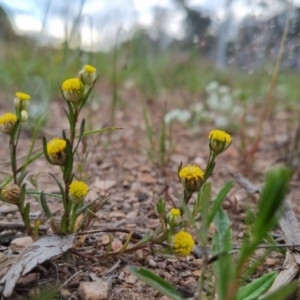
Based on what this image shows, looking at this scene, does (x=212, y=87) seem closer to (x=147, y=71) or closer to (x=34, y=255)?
(x=147, y=71)

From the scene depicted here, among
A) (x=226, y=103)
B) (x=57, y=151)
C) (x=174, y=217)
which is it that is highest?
(x=226, y=103)

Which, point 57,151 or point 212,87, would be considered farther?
point 212,87

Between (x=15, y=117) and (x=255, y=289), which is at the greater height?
(x=15, y=117)

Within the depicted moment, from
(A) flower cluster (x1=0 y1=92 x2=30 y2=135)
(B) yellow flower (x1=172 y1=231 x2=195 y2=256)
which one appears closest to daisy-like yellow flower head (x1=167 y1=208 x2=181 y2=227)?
(B) yellow flower (x1=172 y1=231 x2=195 y2=256)

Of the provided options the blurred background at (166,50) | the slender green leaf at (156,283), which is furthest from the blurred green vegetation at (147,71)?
the slender green leaf at (156,283)

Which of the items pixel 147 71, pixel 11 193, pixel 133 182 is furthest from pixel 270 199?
pixel 147 71

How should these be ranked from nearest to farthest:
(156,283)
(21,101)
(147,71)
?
(156,283) < (21,101) < (147,71)
